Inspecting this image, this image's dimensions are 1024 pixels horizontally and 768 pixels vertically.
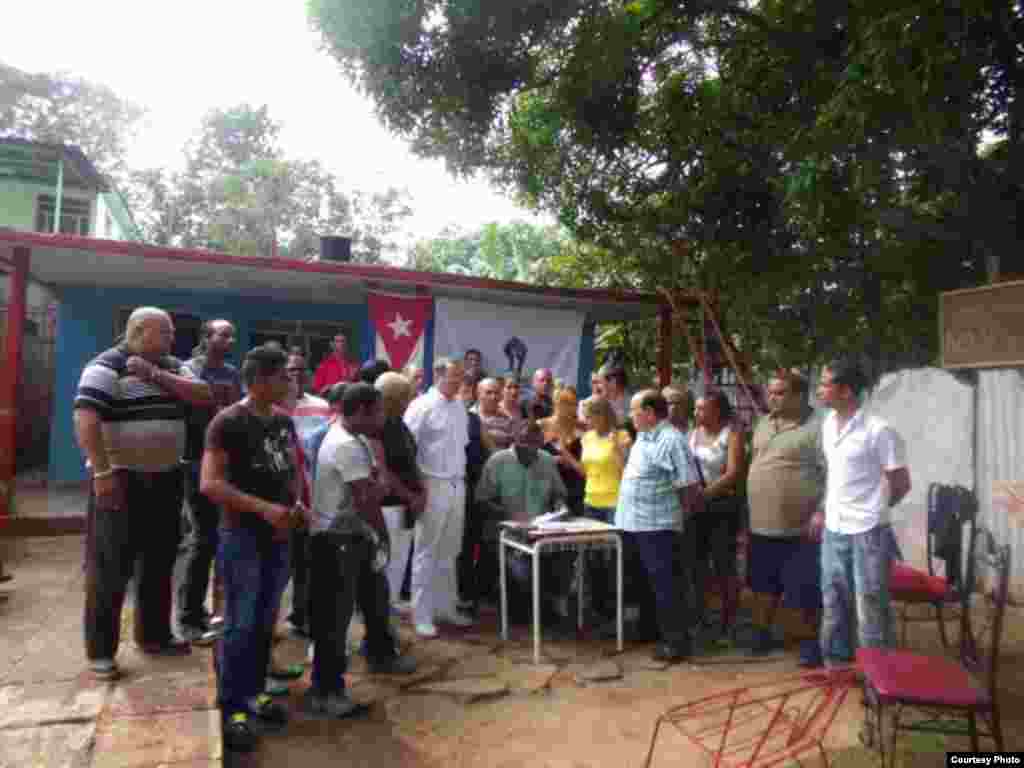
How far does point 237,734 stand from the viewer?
3.33m

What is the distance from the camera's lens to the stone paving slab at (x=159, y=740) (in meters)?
2.87

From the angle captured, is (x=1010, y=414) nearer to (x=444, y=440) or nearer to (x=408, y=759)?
(x=444, y=440)

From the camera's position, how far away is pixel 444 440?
17.3 ft

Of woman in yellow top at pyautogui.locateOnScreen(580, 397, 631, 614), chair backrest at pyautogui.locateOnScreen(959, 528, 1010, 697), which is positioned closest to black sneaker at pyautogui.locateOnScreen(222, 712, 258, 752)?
woman in yellow top at pyautogui.locateOnScreen(580, 397, 631, 614)

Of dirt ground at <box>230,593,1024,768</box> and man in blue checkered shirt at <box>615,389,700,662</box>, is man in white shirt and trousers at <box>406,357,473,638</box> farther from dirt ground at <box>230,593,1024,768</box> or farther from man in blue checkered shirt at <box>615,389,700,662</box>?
man in blue checkered shirt at <box>615,389,700,662</box>

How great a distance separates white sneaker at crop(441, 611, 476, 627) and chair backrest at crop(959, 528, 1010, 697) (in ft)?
9.81

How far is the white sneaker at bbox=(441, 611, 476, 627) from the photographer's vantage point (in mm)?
5367

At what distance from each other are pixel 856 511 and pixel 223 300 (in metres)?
7.83

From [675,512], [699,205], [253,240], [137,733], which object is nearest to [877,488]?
[675,512]

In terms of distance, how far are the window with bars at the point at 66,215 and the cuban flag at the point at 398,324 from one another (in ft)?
30.4

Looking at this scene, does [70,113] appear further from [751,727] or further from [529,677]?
[751,727]

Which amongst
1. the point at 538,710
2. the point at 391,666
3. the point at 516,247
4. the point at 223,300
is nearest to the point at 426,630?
the point at 391,666

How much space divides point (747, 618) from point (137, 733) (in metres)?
4.27

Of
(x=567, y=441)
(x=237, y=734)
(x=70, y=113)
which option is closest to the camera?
(x=237, y=734)
